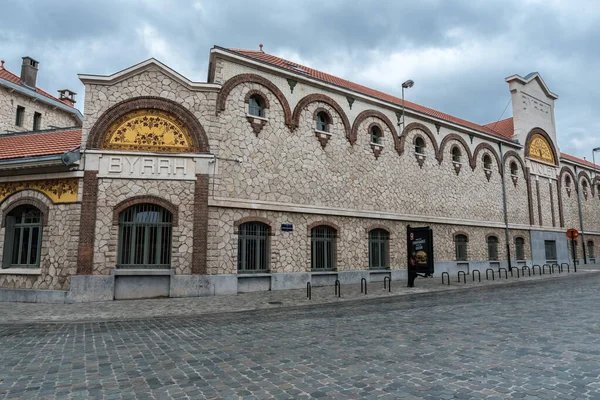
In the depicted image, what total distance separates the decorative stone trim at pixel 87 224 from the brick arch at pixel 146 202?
2.45ft

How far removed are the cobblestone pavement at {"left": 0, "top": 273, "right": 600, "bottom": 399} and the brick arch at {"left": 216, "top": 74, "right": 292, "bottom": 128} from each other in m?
8.86

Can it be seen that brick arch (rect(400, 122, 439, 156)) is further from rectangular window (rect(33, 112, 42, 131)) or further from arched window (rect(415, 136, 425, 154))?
rectangular window (rect(33, 112, 42, 131))

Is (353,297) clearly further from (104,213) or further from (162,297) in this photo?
(104,213)

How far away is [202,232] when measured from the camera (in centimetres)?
1374

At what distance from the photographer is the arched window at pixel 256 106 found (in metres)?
16.1

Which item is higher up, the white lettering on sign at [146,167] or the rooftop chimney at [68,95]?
the rooftop chimney at [68,95]

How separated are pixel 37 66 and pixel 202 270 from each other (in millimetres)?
20674

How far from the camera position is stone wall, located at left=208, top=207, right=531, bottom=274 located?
1414cm

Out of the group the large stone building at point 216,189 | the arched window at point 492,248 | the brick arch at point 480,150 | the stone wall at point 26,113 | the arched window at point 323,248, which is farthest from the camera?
the arched window at point 492,248

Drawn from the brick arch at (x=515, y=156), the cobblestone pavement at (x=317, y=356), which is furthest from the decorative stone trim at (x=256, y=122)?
the brick arch at (x=515, y=156)

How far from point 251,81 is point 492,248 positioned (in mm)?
19082

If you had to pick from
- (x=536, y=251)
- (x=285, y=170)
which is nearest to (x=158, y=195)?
(x=285, y=170)

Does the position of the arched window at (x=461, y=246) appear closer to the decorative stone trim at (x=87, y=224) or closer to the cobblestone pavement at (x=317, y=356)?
the cobblestone pavement at (x=317, y=356)

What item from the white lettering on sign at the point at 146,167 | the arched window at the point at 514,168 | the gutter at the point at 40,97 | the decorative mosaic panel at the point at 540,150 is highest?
the gutter at the point at 40,97
